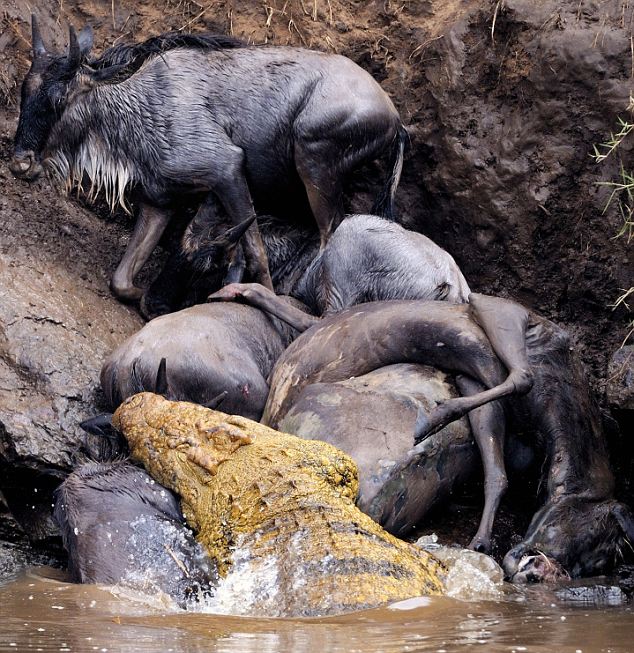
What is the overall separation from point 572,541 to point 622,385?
0.89 metres

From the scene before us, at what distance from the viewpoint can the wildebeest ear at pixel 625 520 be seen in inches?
223

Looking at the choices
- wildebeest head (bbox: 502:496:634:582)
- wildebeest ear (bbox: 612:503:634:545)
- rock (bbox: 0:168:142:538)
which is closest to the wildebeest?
rock (bbox: 0:168:142:538)

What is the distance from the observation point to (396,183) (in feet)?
25.6

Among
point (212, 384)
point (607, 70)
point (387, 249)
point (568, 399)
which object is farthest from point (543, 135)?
point (212, 384)

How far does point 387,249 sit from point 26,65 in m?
3.05

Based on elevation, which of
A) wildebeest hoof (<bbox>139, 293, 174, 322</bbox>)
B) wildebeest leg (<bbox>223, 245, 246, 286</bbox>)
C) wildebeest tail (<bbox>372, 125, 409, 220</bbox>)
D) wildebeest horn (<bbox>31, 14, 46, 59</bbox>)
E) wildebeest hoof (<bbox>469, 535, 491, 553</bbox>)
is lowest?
wildebeest hoof (<bbox>139, 293, 174, 322</bbox>)

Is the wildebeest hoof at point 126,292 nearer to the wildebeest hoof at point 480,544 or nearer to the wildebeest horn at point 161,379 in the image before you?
the wildebeest horn at point 161,379

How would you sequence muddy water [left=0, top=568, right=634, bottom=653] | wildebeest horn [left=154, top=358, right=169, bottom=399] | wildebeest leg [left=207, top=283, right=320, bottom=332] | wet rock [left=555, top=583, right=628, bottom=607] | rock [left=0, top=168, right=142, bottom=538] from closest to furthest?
muddy water [left=0, top=568, right=634, bottom=653] → wet rock [left=555, top=583, right=628, bottom=607] → wildebeest horn [left=154, top=358, right=169, bottom=399] → rock [left=0, top=168, right=142, bottom=538] → wildebeest leg [left=207, top=283, right=320, bottom=332]

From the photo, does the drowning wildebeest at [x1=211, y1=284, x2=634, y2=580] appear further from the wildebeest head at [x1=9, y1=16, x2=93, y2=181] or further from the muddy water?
the wildebeest head at [x1=9, y1=16, x2=93, y2=181]

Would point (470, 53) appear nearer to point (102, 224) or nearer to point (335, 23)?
point (335, 23)

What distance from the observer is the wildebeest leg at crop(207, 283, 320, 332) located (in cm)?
684

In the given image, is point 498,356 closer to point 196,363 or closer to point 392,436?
A: point 392,436

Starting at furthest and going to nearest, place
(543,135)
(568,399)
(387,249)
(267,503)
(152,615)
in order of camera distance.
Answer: (543,135) → (387,249) → (568,399) → (267,503) → (152,615)

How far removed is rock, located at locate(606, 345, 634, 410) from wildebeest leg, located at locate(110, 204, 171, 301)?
306 cm
